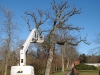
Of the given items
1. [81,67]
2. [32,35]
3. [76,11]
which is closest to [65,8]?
[76,11]

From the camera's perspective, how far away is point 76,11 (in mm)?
22656

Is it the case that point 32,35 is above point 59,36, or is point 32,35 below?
below

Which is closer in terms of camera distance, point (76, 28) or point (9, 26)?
point (9, 26)

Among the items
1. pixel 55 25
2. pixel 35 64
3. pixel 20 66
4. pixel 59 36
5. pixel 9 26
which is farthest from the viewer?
pixel 59 36

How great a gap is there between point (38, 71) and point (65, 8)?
12307mm

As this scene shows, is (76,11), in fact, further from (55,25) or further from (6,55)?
(6,55)

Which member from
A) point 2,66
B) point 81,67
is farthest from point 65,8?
point 81,67

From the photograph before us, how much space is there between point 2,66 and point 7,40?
3759mm

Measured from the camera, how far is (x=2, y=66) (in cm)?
2244

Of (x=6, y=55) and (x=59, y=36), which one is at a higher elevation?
(x=59, y=36)

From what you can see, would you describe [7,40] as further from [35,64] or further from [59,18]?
[35,64]

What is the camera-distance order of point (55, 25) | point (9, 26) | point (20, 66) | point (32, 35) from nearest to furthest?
1. point (20, 66)
2. point (32, 35)
3. point (9, 26)
4. point (55, 25)

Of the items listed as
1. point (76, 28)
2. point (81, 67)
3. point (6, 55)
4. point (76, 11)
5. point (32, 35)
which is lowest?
point (81, 67)

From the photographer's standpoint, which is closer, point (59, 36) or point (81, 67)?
point (59, 36)
